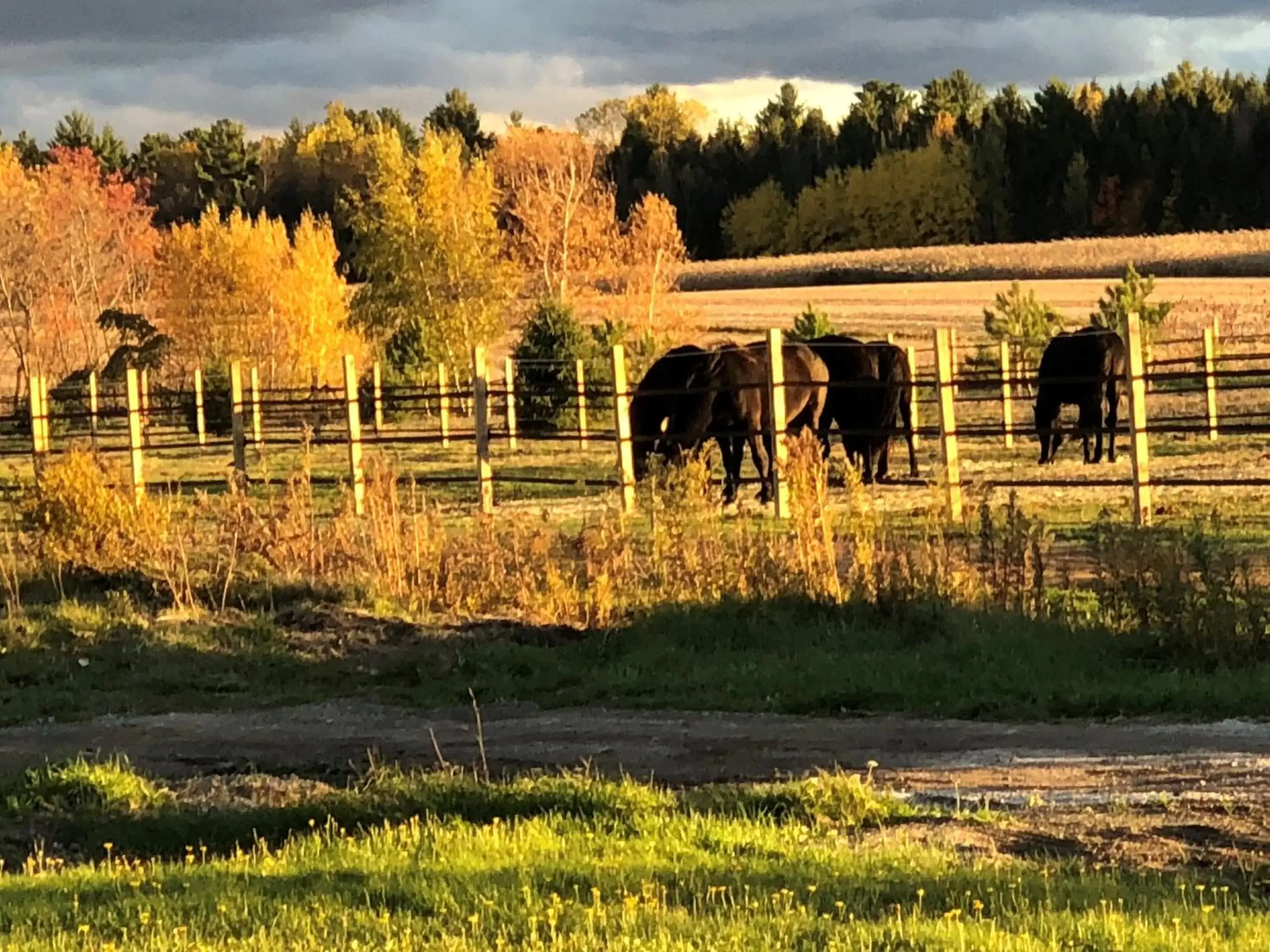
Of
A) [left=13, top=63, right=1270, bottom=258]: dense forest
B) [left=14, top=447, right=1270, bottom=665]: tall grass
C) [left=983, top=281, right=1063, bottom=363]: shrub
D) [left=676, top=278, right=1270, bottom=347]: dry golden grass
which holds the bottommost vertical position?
[left=14, top=447, right=1270, bottom=665]: tall grass

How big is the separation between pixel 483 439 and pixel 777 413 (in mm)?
3582

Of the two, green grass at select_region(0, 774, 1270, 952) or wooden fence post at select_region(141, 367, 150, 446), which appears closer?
green grass at select_region(0, 774, 1270, 952)

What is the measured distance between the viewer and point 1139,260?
210 feet

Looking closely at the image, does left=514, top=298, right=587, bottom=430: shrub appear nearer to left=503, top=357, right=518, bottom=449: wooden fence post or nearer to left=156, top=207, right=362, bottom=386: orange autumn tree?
left=503, top=357, right=518, bottom=449: wooden fence post

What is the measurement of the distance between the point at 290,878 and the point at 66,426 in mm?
32428

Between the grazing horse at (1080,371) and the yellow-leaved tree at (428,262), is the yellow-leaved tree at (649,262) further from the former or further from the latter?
the grazing horse at (1080,371)

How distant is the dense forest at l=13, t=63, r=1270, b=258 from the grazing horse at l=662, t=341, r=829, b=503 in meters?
55.0

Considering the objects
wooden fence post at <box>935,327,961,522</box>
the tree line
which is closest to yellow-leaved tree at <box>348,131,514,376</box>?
the tree line

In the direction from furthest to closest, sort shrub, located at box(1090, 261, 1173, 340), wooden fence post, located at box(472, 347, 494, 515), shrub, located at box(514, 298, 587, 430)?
shrub, located at box(1090, 261, 1173, 340) < shrub, located at box(514, 298, 587, 430) < wooden fence post, located at box(472, 347, 494, 515)

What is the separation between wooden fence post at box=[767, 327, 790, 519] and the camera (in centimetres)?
1662

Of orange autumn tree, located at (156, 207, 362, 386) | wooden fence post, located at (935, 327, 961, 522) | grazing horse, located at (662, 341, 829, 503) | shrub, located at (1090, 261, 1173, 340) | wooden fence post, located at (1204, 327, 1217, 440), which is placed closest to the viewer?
wooden fence post, located at (935, 327, 961, 522)

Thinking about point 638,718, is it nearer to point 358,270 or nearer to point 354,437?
point 354,437

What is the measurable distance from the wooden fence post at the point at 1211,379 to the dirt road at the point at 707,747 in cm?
1018

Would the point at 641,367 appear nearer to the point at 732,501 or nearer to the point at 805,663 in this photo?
the point at 732,501
